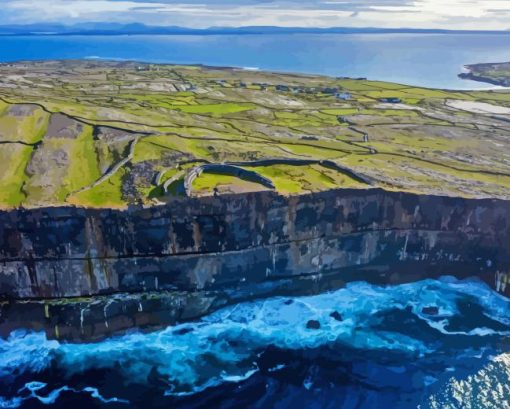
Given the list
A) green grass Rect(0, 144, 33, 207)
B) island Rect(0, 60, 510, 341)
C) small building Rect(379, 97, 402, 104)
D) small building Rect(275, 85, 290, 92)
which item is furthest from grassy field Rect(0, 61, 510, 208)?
small building Rect(275, 85, 290, 92)

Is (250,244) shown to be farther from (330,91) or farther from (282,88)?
(282,88)

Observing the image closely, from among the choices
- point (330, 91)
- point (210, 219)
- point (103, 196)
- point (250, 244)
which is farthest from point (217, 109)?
point (250, 244)

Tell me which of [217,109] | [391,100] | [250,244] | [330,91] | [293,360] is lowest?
[293,360]

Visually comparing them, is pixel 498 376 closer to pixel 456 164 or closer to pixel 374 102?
pixel 456 164

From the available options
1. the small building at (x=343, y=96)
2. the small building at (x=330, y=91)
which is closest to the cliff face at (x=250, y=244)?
the small building at (x=343, y=96)

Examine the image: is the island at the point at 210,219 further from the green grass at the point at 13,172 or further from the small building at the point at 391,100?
the small building at the point at 391,100

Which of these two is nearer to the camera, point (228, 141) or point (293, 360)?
point (293, 360)

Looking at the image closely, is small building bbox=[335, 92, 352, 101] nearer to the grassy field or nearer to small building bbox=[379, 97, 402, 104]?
the grassy field

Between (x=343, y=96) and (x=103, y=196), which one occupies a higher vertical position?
(x=343, y=96)

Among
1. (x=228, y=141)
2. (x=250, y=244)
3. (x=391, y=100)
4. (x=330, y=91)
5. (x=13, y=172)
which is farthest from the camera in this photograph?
(x=330, y=91)
